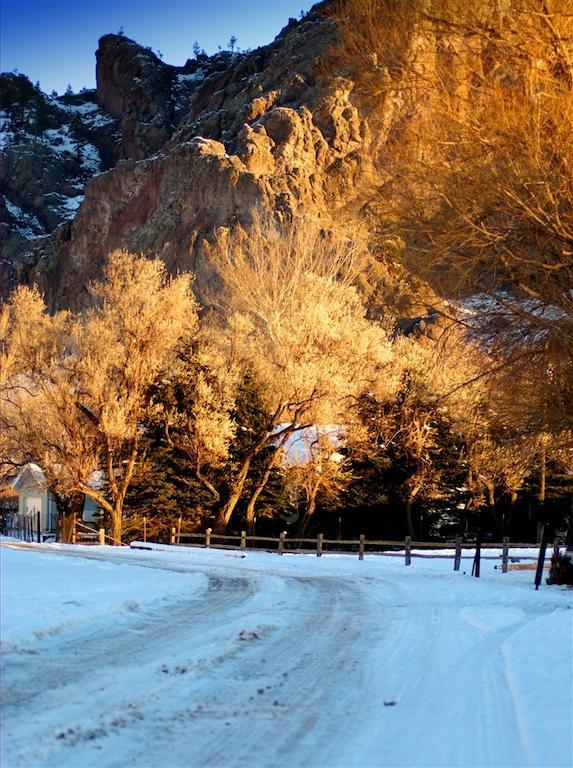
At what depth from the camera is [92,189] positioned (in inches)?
4225

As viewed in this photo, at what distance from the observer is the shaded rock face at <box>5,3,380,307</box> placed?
281 feet

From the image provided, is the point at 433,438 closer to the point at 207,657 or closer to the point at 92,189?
the point at 207,657

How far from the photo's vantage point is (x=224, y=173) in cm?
8575

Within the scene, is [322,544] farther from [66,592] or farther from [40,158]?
[40,158]

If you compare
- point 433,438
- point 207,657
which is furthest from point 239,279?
point 207,657

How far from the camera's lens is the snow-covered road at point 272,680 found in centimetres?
417

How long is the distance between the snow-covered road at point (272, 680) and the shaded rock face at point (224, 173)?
64.7 m

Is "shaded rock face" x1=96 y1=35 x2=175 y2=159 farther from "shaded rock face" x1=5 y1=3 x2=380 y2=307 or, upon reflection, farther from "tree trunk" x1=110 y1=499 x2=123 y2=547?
"tree trunk" x1=110 y1=499 x2=123 y2=547

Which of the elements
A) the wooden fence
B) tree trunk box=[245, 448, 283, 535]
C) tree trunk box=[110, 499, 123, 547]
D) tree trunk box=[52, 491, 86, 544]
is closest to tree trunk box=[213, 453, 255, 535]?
the wooden fence

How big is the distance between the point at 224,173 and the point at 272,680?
84.3 m

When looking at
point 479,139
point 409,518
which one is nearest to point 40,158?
point 409,518

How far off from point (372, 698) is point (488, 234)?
7578 millimetres

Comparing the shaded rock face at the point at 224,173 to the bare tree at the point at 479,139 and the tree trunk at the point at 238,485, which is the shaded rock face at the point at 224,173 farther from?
the bare tree at the point at 479,139

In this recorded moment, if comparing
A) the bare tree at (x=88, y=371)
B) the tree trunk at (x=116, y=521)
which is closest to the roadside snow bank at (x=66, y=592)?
the bare tree at (x=88, y=371)
